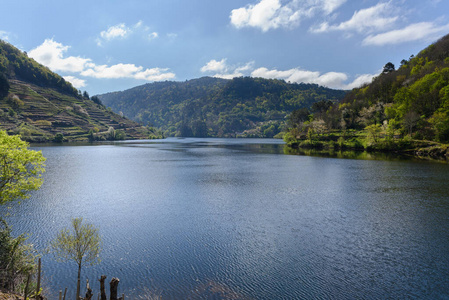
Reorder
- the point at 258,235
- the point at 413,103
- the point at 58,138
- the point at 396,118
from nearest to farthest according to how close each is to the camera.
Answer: the point at 258,235 → the point at 413,103 → the point at 396,118 → the point at 58,138

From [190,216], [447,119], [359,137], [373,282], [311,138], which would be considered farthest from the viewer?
[311,138]

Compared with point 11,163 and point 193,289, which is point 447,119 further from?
point 11,163

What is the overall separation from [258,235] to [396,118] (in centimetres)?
11262

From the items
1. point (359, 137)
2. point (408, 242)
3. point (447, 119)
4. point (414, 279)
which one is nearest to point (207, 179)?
point (408, 242)

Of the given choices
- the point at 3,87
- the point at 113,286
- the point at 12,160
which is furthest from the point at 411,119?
the point at 3,87

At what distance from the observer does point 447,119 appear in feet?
292

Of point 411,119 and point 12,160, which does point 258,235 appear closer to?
point 12,160

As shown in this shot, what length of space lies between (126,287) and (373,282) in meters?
16.4

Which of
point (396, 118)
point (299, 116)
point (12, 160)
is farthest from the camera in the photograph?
point (299, 116)

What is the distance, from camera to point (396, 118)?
365 ft

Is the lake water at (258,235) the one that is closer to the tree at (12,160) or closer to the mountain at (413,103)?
the tree at (12,160)

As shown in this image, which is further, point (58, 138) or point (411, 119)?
point (58, 138)

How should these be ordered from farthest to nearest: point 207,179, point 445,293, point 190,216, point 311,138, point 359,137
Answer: point 311,138 → point 359,137 → point 207,179 → point 190,216 → point 445,293

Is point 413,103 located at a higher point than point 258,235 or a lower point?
higher
